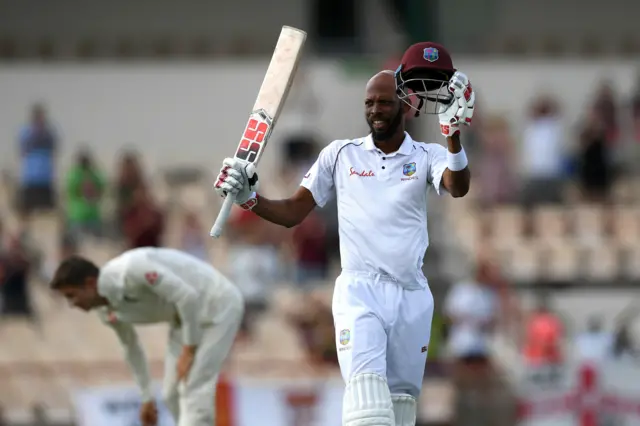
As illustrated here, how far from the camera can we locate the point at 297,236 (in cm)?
1550

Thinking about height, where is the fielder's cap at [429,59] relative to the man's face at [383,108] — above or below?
above

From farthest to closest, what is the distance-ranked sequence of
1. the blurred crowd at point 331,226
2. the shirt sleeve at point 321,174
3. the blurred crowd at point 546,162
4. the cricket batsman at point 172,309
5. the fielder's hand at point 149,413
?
the blurred crowd at point 546,162, the blurred crowd at point 331,226, the fielder's hand at point 149,413, the cricket batsman at point 172,309, the shirt sleeve at point 321,174

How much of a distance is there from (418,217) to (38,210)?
10.9m

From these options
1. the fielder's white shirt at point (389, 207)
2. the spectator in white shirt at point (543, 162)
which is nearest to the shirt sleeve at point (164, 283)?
the fielder's white shirt at point (389, 207)

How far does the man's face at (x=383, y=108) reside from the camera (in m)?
6.73

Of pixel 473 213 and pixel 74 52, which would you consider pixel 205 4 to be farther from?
pixel 473 213

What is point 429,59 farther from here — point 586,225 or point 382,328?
point 586,225

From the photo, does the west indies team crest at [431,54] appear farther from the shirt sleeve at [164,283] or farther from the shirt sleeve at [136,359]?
the shirt sleeve at [136,359]

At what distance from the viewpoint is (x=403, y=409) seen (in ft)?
22.5

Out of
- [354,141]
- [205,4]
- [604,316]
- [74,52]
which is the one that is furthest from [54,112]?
[354,141]

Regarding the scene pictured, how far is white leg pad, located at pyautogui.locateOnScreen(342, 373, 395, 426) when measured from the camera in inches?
255

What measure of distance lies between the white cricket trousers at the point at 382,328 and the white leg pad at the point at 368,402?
0.06 meters

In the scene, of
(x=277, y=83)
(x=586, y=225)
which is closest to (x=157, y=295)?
(x=277, y=83)

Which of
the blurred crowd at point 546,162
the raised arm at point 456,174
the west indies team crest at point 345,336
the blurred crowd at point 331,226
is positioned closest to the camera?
the raised arm at point 456,174
